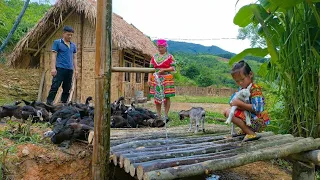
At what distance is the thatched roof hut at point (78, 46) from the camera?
1043cm

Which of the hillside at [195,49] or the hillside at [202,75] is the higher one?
the hillside at [195,49]

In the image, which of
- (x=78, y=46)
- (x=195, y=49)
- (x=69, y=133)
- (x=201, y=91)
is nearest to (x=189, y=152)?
(x=69, y=133)

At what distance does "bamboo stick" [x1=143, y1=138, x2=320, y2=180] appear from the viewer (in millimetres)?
2321

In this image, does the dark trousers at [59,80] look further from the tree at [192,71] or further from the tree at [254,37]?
the tree at [192,71]

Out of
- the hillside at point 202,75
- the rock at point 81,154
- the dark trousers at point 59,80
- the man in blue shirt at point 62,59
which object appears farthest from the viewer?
the hillside at point 202,75

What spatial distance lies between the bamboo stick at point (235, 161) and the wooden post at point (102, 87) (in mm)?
550

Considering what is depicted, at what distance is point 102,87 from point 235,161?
1348mm

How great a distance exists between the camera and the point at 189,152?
2895 millimetres

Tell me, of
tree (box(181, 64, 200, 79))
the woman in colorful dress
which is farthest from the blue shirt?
tree (box(181, 64, 200, 79))

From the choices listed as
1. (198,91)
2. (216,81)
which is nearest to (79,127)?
(198,91)

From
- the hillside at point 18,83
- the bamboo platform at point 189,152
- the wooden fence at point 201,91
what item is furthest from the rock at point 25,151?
the wooden fence at point 201,91

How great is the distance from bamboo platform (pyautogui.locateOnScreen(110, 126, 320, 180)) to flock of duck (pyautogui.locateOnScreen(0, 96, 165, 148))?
20.3 inches

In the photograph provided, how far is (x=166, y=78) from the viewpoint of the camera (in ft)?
17.5

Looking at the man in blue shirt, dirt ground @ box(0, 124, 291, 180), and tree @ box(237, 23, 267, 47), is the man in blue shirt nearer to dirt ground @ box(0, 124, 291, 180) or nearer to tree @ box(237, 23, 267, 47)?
dirt ground @ box(0, 124, 291, 180)
